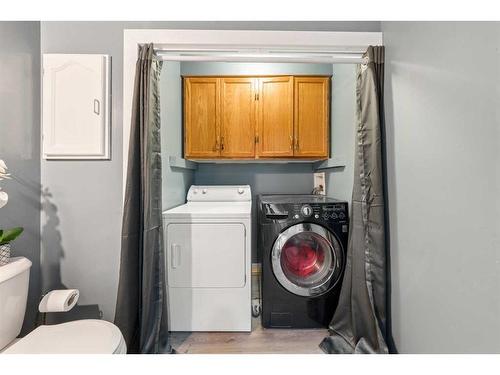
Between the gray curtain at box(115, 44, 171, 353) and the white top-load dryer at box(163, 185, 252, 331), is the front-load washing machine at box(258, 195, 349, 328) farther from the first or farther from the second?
the gray curtain at box(115, 44, 171, 353)

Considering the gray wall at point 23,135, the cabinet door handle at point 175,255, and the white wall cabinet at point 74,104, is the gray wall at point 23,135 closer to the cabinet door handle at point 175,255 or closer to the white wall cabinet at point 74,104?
the white wall cabinet at point 74,104

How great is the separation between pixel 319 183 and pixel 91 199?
230 centimetres

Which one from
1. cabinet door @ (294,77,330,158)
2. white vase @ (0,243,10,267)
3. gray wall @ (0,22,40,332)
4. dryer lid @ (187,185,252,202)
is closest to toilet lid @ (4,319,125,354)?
white vase @ (0,243,10,267)

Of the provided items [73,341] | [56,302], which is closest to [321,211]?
[73,341]

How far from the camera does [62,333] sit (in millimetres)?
1200

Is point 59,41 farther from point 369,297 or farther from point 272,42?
point 369,297

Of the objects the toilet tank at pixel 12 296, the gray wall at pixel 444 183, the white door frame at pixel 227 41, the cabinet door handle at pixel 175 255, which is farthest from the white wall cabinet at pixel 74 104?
the gray wall at pixel 444 183

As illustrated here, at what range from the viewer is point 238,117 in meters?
2.76

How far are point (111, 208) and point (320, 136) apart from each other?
2.16 m

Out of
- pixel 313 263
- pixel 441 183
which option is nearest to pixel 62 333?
pixel 313 263

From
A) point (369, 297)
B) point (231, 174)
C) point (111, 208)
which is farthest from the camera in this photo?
point (231, 174)

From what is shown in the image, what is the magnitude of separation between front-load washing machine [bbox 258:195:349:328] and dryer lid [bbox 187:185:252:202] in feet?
2.81

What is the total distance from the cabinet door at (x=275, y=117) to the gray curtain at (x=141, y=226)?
1.41 m

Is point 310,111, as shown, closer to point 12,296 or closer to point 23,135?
point 23,135
